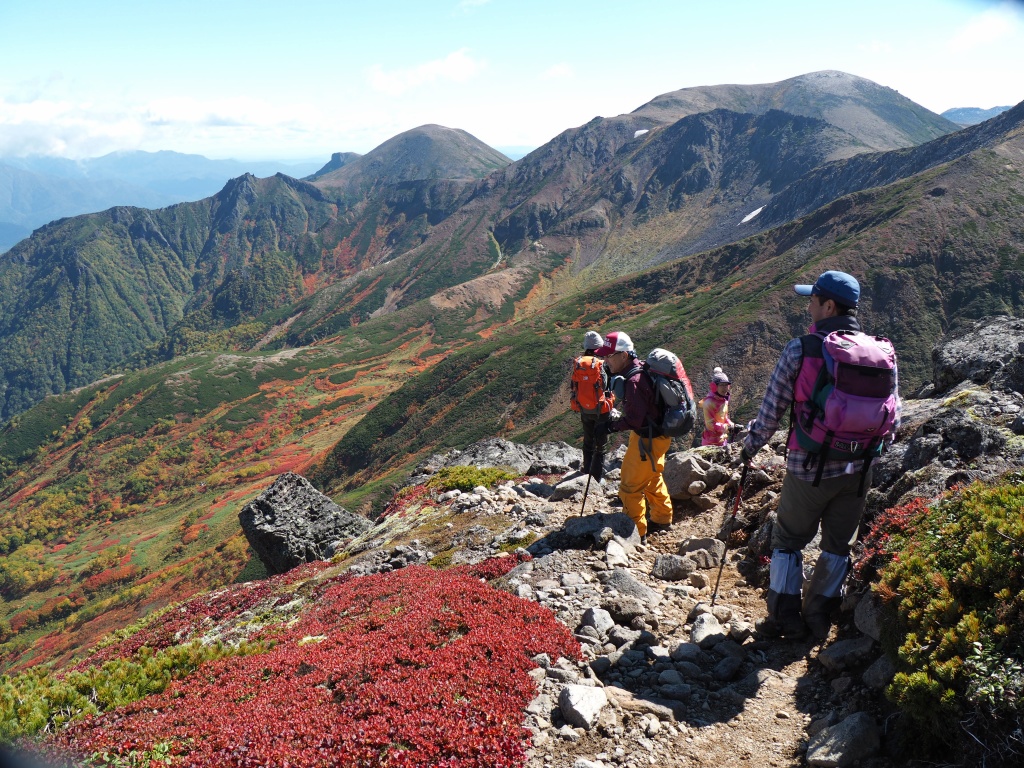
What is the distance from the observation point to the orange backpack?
12.7 metres

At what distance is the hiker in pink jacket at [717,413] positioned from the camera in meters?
15.8

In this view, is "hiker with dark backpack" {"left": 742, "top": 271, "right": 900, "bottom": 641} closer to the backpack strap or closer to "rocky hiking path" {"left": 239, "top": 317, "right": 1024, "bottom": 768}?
the backpack strap

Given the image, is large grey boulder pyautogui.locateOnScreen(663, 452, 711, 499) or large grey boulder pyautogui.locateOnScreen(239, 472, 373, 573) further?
large grey boulder pyautogui.locateOnScreen(239, 472, 373, 573)

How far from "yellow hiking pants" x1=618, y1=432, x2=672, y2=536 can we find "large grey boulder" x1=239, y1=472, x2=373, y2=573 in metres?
14.6

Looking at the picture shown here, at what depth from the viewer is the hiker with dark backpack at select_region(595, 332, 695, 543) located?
9.32 m

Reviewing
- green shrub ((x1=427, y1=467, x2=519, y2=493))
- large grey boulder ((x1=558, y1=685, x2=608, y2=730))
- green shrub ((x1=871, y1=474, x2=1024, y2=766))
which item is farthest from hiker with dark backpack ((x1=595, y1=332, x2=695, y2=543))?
green shrub ((x1=427, y1=467, x2=519, y2=493))

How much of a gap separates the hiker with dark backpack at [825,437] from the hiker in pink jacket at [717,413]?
931cm

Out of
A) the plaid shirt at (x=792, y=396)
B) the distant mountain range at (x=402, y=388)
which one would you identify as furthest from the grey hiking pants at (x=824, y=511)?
the distant mountain range at (x=402, y=388)

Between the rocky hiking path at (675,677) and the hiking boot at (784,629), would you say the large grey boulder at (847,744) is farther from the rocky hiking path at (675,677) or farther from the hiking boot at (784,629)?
the hiking boot at (784,629)

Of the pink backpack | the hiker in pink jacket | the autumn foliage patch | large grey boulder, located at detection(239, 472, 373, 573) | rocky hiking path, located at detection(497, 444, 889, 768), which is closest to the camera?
the autumn foliage patch

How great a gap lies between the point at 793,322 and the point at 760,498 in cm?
8942

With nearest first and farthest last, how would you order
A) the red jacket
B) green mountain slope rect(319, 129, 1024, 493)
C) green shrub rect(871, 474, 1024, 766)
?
green shrub rect(871, 474, 1024, 766), the red jacket, green mountain slope rect(319, 129, 1024, 493)

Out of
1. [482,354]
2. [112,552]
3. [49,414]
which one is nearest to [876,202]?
[482,354]

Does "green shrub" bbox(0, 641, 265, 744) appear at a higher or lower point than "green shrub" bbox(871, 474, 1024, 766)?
lower
